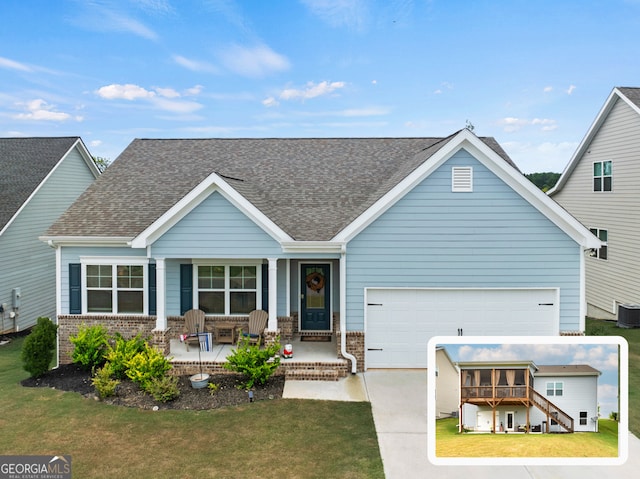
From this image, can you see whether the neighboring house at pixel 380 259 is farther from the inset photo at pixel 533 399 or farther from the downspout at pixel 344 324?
the inset photo at pixel 533 399

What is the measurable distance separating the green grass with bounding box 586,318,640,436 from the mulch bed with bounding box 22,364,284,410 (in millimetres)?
6933

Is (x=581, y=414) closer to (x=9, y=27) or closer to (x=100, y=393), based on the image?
(x=100, y=393)

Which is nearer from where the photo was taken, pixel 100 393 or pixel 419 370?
pixel 100 393

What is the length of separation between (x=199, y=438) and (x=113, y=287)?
21.3ft

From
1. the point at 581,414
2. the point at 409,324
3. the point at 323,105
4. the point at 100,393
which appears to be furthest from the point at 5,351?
the point at 323,105

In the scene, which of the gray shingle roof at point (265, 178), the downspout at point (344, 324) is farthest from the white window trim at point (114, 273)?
the downspout at point (344, 324)

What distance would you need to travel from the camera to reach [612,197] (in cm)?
1884

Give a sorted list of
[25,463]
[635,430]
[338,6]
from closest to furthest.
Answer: [25,463] → [635,430] → [338,6]

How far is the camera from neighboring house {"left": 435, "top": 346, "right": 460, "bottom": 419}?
11.9ft

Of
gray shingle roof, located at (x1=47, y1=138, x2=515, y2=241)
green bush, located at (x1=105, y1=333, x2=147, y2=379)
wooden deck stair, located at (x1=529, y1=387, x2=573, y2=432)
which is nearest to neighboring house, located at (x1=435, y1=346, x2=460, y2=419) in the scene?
wooden deck stair, located at (x1=529, y1=387, x2=573, y2=432)

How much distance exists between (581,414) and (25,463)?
7.63 metres

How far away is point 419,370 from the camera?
11.8m

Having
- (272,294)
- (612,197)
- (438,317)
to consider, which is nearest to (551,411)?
(438,317)

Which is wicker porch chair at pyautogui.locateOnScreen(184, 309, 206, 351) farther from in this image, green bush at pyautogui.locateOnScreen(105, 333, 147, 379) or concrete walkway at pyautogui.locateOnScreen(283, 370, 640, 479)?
concrete walkway at pyautogui.locateOnScreen(283, 370, 640, 479)
